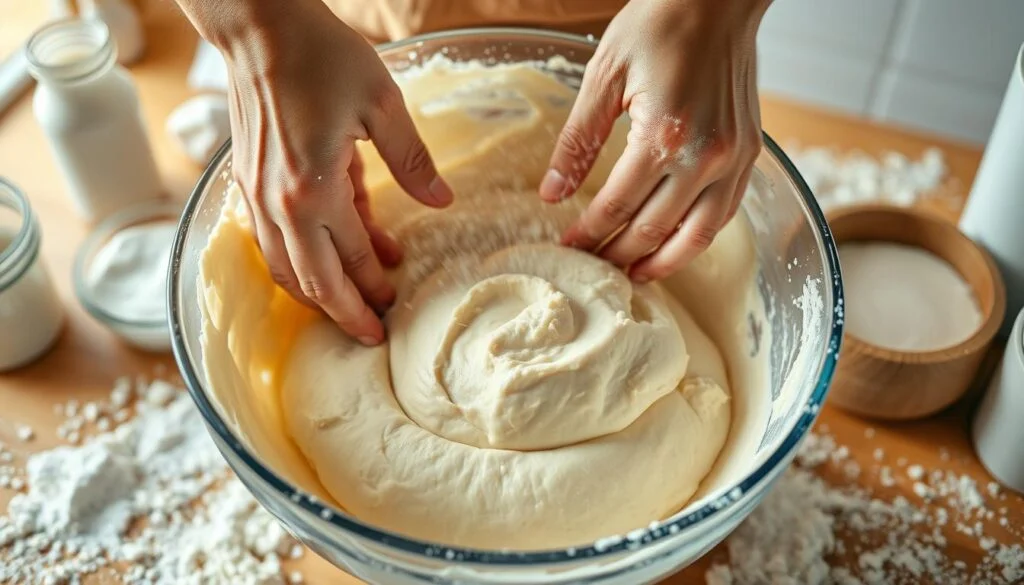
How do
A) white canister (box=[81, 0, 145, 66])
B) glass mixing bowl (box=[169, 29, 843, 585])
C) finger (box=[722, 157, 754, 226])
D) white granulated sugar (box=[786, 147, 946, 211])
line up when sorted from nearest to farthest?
glass mixing bowl (box=[169, 29, 843, 585]) < finger (box=[722, 157, 754, 226]) < white granulated sugar (box=[786, 147, 946, 211]) < white canister (box=[81, 0, 145, 66])

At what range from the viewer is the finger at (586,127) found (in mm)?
892

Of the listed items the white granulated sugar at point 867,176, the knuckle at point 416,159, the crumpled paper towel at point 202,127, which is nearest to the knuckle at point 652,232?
the knuckle at point 416,159

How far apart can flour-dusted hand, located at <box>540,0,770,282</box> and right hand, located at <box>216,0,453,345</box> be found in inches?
7.6

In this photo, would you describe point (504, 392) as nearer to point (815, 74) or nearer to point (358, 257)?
point (358, 257)

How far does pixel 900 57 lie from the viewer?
138cm

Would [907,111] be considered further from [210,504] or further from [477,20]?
[210,504]

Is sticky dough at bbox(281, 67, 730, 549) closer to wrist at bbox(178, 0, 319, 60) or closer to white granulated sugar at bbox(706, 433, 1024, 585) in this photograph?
white granulated sugar at bbox(706, 433, 1024, 585)

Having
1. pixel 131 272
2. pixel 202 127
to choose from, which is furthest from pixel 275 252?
pixel 202 127

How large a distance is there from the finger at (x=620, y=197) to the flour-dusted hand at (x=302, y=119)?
192 mm

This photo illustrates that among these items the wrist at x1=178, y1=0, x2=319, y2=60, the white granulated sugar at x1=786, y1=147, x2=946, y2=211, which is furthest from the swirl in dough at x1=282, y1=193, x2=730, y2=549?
the white granulated sugar at x1=786, y1=147, x2=946, y2=211

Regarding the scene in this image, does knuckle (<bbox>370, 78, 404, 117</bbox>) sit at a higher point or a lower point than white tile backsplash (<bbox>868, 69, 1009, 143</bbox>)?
higher

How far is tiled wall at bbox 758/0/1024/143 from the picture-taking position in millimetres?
1295

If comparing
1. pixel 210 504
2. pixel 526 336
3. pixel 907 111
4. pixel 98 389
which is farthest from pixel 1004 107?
pixel 98 389

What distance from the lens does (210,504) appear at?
105cm
